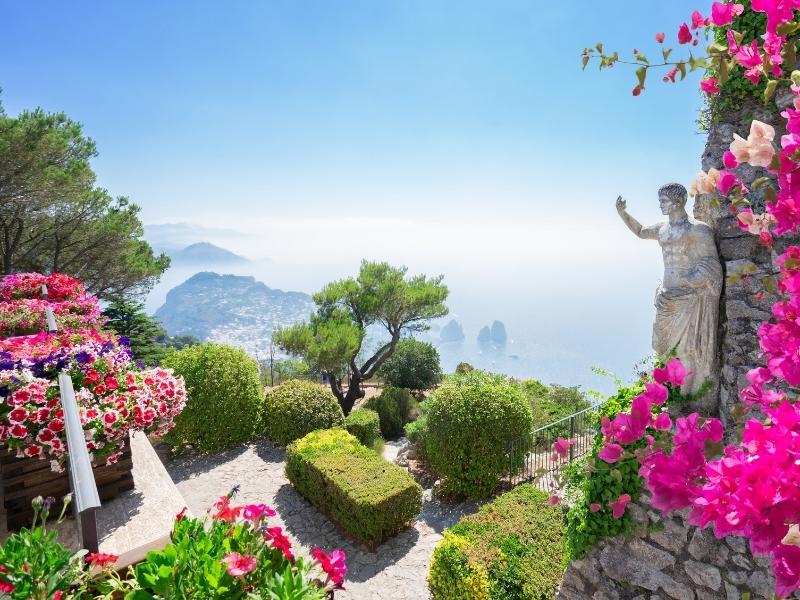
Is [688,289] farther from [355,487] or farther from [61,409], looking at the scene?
[355,487]

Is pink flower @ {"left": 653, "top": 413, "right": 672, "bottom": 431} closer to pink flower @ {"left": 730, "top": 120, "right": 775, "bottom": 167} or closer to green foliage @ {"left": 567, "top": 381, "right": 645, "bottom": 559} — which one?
pink flower @ {"left": 730, "top": 120, "right": 775, "bottom": 167}

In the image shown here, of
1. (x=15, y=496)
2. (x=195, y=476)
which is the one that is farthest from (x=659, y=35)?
(x=195, y=476)

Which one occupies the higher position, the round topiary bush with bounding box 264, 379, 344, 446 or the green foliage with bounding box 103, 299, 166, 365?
the green foliage with bounding box 103, 299, 166, 365

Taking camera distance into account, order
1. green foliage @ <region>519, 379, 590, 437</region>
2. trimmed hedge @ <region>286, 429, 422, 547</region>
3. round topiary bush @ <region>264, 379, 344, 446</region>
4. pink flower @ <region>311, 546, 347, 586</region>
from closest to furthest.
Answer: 1. pink flower @ <region>311, 546, 347, 586</region>
2. trimmed hedge @ <region>286, 429, 422, 547</region>
3. round topiary bush @ <region>264, 379, 344, 446</region>
4. green foliage @ <region>519, 379, 590, 437</region>

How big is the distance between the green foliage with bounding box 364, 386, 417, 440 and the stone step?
1163cm

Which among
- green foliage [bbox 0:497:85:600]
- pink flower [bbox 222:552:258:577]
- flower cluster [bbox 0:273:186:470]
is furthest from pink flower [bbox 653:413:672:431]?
flower cluster [bbox 0:273:186:470]

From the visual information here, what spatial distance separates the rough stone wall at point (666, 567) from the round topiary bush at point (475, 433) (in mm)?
4341

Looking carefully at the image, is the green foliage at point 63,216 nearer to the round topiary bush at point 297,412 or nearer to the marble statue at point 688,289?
the round topiary bush at point 297,412

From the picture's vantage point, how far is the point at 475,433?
884 cm

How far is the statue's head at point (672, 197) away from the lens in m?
3.95

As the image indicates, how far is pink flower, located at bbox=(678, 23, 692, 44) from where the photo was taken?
188 cm

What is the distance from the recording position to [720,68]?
1.39m

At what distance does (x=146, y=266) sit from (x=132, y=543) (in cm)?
1471

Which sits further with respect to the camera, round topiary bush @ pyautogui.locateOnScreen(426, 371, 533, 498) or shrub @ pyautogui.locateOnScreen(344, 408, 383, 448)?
shrub @ pyautogui.locateOnScreen(344, 408, 383, 448)
